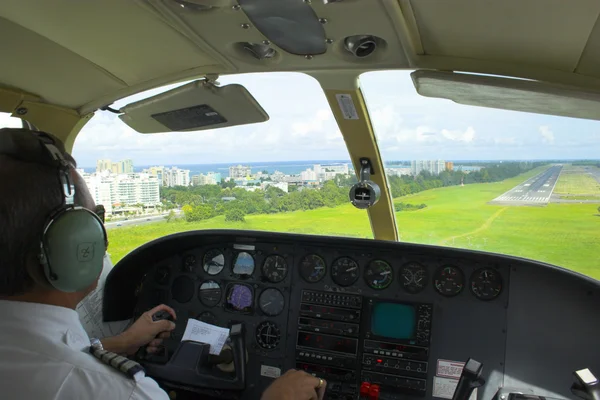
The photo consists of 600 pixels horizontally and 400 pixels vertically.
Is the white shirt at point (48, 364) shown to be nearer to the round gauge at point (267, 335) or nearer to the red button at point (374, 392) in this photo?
the red button at point (374, 392)

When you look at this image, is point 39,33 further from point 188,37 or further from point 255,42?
point 255,42

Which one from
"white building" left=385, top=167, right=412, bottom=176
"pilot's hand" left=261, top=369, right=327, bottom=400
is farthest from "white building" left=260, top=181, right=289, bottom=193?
"pilot's hand" left=261, top=369, right=327, bottom=400

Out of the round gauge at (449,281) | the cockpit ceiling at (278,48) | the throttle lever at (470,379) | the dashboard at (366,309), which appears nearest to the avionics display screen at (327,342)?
the dashboard at (366,309)

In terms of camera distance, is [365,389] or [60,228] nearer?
[60,228]

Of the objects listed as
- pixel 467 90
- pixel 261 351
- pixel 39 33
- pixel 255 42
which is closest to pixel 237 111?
pixel 255 42

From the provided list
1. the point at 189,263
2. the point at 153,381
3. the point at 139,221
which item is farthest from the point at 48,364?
the point at 139,221

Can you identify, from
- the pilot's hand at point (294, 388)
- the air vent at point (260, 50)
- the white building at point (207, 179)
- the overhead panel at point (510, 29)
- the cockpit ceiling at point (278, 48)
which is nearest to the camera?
the overhead panel at point (510, 29)

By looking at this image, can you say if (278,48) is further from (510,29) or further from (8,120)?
(8,120)
